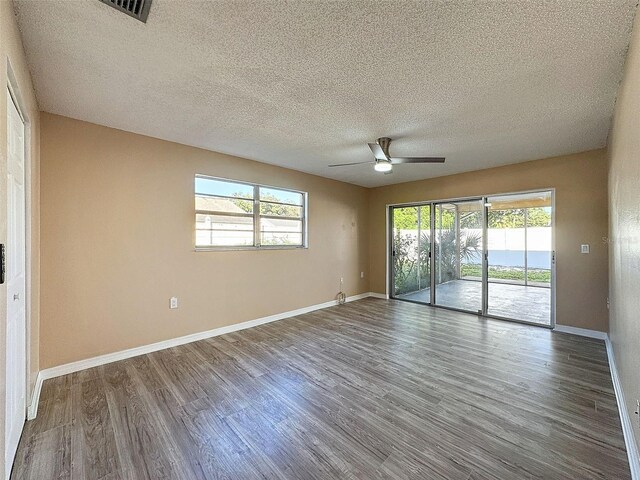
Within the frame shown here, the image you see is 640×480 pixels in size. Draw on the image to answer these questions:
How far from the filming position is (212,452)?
5.54ft

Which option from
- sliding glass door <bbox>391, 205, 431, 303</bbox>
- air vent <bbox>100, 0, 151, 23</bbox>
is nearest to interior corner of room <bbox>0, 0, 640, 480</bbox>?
air vent <bbox>100, 0, 151, 23</bbox>

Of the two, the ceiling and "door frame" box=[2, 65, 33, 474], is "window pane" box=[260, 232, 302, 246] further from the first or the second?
"door frame" box=[2, 65, 33, 474]

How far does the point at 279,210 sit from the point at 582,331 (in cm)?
458

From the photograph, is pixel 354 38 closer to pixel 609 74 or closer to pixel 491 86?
pixel 491 86

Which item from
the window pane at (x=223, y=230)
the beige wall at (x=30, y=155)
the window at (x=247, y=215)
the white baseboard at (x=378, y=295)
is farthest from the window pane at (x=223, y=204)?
the white baseboard at (x=378, y=295)

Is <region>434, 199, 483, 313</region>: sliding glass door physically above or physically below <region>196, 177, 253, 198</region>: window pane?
below

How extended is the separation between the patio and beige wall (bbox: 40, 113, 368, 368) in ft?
10.1

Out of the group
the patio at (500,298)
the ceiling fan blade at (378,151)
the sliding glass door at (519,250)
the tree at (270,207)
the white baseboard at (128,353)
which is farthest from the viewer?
the patio at (500,298)

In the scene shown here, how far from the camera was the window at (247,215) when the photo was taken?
12.3 feet

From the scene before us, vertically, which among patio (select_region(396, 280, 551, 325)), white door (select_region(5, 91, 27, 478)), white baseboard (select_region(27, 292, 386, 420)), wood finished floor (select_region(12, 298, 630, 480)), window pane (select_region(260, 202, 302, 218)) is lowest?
wood finished floor (select_region(12, 298, 630, 480))

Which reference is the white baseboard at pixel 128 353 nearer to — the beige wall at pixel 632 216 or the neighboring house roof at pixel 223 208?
the neighboring house roof at pixel 223 208

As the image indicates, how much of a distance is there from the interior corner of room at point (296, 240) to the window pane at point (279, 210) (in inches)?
2.0

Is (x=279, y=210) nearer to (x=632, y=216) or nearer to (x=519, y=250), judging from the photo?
(x=632, y=216)

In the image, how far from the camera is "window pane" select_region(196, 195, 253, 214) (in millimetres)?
3703
